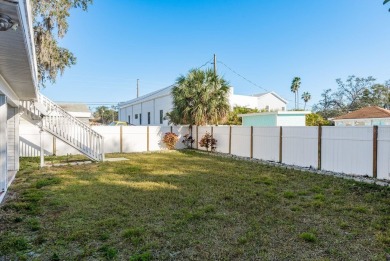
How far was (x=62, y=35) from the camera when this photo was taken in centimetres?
1335

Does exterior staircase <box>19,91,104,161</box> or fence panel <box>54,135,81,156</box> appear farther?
fence panel <box>54,135,81,156</box>

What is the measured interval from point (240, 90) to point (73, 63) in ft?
52.0

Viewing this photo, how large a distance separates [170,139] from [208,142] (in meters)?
2.23

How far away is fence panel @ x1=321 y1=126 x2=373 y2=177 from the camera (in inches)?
280

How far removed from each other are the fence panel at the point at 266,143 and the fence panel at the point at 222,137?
2.09m

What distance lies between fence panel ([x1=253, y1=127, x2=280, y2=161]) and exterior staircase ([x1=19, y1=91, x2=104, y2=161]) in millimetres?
6263

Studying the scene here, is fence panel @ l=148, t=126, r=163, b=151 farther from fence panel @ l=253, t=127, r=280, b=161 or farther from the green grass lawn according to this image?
the green grass lawn

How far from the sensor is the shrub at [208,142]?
13.9 metres

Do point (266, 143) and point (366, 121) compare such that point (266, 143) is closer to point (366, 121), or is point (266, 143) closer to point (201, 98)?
point (201, 98)

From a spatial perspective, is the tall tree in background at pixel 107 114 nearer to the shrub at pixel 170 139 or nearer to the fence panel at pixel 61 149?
the shrub at pixel 170 139

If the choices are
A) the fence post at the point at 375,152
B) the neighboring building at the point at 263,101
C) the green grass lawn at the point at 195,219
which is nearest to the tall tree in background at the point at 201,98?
the green grass lawn at the point at 195,219

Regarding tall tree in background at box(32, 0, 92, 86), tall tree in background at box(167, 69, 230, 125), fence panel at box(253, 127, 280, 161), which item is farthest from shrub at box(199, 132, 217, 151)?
tall tree in background at box(32, 0, 92, 86)

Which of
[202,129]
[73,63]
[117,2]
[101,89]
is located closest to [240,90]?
[202,129]

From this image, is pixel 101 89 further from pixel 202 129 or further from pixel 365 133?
pixel 365 133
